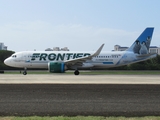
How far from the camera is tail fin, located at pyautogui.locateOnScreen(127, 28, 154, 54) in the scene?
39969 mm

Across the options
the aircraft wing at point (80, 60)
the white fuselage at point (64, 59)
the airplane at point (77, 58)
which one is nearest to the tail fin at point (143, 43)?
the airplane at point (77, 58)

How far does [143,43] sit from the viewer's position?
40125mm

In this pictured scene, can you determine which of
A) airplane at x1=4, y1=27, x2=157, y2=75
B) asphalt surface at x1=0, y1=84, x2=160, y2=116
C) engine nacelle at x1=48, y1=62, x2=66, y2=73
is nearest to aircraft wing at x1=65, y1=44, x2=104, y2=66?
airplane at x1=4, y1=27, x2=157, y2=75

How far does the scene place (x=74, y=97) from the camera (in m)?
12.4

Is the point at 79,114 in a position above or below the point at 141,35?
below

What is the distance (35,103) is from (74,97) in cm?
207

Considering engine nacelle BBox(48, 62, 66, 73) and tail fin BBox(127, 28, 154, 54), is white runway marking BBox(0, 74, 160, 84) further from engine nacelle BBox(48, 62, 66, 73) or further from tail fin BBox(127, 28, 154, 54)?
tail fin BBox(127, 28, 154, 54)

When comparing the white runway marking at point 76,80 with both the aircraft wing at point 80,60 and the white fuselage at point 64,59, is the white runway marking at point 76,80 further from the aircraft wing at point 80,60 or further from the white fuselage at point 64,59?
the white fuselage at point 64,59

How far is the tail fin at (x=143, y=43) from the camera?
3997cm

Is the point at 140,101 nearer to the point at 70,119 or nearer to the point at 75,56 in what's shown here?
the point at 70,119

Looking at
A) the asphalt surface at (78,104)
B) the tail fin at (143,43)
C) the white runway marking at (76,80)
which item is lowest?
the white runway marking at (76,80)

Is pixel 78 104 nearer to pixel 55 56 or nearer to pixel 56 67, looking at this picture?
pixel 56 67

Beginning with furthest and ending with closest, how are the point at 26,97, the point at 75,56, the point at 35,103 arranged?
1. the point at 75,56
2. the point at 26,97
3. the point at 35,103

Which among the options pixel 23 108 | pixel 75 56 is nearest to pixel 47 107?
pixel 23 108
